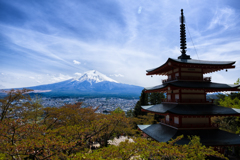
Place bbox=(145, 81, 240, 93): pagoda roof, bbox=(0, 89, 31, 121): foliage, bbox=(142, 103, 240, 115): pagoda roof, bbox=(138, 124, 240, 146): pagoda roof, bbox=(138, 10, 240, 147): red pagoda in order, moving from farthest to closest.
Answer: bbox=(0, 89, 31, 121): foliage, bbox=(145, 81, 240, 93): pagoda roof, bbox=(142, 103, 240, 115): pagoda roof, bbox=(138, 10, 240, 147): red pagoda, bbox=(138, 124, 240, 146): pagoda roof

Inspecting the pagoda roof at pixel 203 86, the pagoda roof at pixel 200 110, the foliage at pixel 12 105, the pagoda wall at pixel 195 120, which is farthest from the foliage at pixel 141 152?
the foliage at pixel 12 105

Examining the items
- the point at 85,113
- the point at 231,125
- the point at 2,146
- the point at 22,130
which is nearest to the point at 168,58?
the point at 22,130

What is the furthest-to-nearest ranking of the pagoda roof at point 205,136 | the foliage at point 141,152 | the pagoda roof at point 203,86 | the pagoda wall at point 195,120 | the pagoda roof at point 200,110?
1. the pagoda wall at point 195,120
2. the pagoda roof at point 203,86
3. the pagoda roof at point 200,110
4. the pagoda roof at point 205,136
5. the foliage at point 141,152

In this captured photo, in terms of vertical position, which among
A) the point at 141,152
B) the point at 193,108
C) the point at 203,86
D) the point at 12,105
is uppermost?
the point at 203,86

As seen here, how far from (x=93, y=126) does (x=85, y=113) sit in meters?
10.6

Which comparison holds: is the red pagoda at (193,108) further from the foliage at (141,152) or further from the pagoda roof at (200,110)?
the foliage at (141,152)

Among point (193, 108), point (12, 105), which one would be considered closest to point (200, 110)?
point (193, 108)

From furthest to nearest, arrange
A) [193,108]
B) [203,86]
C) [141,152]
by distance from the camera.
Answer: [203,86], [193,108], [141,152]

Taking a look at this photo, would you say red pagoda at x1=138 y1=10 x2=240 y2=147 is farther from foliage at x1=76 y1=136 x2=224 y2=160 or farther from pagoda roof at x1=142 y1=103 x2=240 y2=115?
foliage at x1=76 y1=136 x2=224 y2=160

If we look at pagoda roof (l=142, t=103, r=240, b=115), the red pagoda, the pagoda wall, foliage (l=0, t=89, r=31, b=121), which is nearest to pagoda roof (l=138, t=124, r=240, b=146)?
the red pagoda

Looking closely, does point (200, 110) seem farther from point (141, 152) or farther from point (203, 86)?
point (141, 152)

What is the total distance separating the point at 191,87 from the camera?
425 inches

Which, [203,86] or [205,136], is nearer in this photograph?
[205,136]

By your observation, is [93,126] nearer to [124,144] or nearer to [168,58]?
[124,144]
